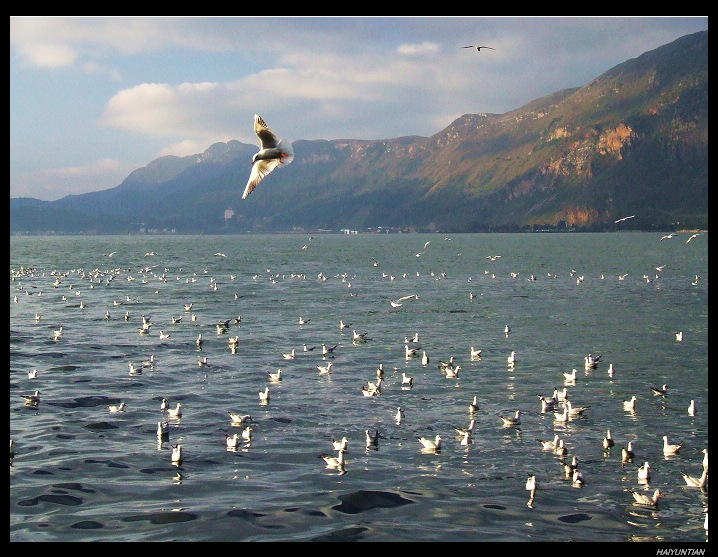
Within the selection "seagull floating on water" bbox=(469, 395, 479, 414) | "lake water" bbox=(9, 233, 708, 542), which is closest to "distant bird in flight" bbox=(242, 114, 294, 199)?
"lake water" bbox=(9, 233, 708, 542)

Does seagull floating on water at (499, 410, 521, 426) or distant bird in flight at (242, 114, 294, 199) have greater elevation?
distant bird in flight at (242, 114, 294, 199)

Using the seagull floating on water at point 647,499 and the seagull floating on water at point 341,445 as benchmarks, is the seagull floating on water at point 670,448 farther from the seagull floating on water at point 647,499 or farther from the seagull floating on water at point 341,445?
the seagull floating on water at point 341,445

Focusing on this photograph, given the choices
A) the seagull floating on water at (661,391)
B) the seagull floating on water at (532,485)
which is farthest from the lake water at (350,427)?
the seagull floating on water at (661,391)

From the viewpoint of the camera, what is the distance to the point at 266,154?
521 inches

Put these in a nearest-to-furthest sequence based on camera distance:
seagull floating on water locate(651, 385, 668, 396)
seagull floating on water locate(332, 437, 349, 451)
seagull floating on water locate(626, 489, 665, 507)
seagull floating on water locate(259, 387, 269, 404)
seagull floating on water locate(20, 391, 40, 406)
Answer: seagull floating on water locate(626, 489, 665, 507), seagull floating on water locate(332, 437, 349, 451), seagull floating on water locate(20, 391, 40, 406), seagull floating on water locate(259, 387, 269, 404), seagull floating on water locate(651, 385, 668, 396)

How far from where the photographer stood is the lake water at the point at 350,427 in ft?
55.1

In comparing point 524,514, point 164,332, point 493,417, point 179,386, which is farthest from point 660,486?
point 164,332

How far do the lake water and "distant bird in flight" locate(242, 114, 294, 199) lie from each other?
24.5 ft

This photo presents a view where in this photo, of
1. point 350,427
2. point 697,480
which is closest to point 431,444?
point 350,427

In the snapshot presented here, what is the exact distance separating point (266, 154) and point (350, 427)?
1248cm

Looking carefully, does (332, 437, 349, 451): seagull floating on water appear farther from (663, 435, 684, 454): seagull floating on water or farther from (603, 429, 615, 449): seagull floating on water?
(663, 435, 684, 454): seagull floating on water

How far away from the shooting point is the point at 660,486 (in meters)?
18.7

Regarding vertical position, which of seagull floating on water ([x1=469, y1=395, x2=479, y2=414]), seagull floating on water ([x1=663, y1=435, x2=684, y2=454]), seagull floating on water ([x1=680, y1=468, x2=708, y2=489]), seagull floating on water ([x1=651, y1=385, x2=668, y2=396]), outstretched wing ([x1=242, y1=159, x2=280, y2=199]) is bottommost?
seagull floating on water ([x1=680, y1=468, x2=708, y2=489])

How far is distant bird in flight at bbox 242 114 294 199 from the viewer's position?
13.0 meters
